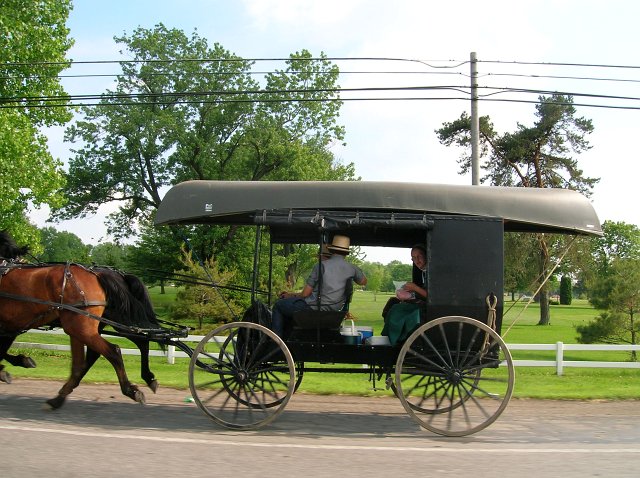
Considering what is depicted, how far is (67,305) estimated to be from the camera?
7.62m

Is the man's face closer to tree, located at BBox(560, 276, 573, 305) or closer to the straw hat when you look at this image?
the straw hat

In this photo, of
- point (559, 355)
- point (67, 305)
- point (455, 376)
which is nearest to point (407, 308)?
point (455, 376)

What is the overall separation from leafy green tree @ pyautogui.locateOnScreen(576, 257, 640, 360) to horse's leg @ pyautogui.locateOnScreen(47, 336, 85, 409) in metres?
18.5

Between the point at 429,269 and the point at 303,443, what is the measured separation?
7.09 feet

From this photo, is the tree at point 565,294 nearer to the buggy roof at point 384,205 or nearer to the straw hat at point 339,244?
the buggy roof at point 384,205

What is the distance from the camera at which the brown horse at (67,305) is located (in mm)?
7637

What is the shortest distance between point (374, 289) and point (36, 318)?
17.0 ft

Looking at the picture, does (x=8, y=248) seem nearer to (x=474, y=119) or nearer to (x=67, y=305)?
(x=67, y=305)

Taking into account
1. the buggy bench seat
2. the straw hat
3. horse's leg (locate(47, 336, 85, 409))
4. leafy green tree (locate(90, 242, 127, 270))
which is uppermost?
leafy green tree (locate(90, 242, 127, 270))

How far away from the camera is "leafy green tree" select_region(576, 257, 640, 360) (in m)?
22.2

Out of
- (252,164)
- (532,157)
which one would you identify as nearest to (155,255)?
(252,164)

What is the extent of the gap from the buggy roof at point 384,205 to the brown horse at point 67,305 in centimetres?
157

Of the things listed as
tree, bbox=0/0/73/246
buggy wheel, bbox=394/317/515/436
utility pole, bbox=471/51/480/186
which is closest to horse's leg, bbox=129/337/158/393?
Result: buggy wheel, bbox=394/317/515/436

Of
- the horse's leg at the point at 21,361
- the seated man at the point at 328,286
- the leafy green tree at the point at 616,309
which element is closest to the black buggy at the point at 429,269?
the seated man at the point at 328,286
